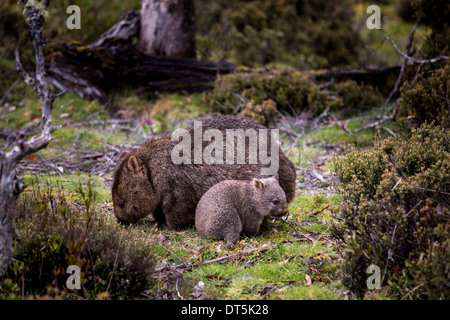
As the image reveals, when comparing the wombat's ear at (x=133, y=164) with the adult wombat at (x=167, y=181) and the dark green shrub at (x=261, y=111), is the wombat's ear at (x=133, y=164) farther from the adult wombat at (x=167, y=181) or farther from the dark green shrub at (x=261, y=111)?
the dark green shrub at (x=261, y=111)

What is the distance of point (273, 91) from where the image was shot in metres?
11.3

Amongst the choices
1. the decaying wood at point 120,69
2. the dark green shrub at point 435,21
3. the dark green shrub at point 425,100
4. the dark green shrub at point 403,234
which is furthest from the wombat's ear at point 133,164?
the dark green shrub at point 435,21

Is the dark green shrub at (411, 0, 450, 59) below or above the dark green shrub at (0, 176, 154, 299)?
above

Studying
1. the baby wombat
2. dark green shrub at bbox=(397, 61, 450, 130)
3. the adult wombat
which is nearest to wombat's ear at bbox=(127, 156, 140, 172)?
the adult wombat

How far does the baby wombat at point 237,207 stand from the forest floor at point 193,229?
160 millimetres

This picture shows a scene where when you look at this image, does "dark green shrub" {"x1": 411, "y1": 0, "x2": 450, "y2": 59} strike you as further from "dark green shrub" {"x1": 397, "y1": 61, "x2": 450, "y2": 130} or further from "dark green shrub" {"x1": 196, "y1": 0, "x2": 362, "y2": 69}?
"dark green shrub" {"x1": 196, "y1": 0, "x2": 362, "y2": 69}

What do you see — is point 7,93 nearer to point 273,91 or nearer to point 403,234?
point 273,91

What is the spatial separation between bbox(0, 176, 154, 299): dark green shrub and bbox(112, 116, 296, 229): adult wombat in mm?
1386

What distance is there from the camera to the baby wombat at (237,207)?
5570 mm

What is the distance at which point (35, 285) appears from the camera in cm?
414

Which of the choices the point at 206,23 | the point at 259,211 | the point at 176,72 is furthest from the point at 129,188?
the point at 206,23

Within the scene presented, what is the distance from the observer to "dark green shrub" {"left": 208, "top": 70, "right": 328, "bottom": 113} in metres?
11.1

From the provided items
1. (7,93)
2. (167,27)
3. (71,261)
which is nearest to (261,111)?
(167,27)

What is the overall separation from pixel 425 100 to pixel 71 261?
282 inches
